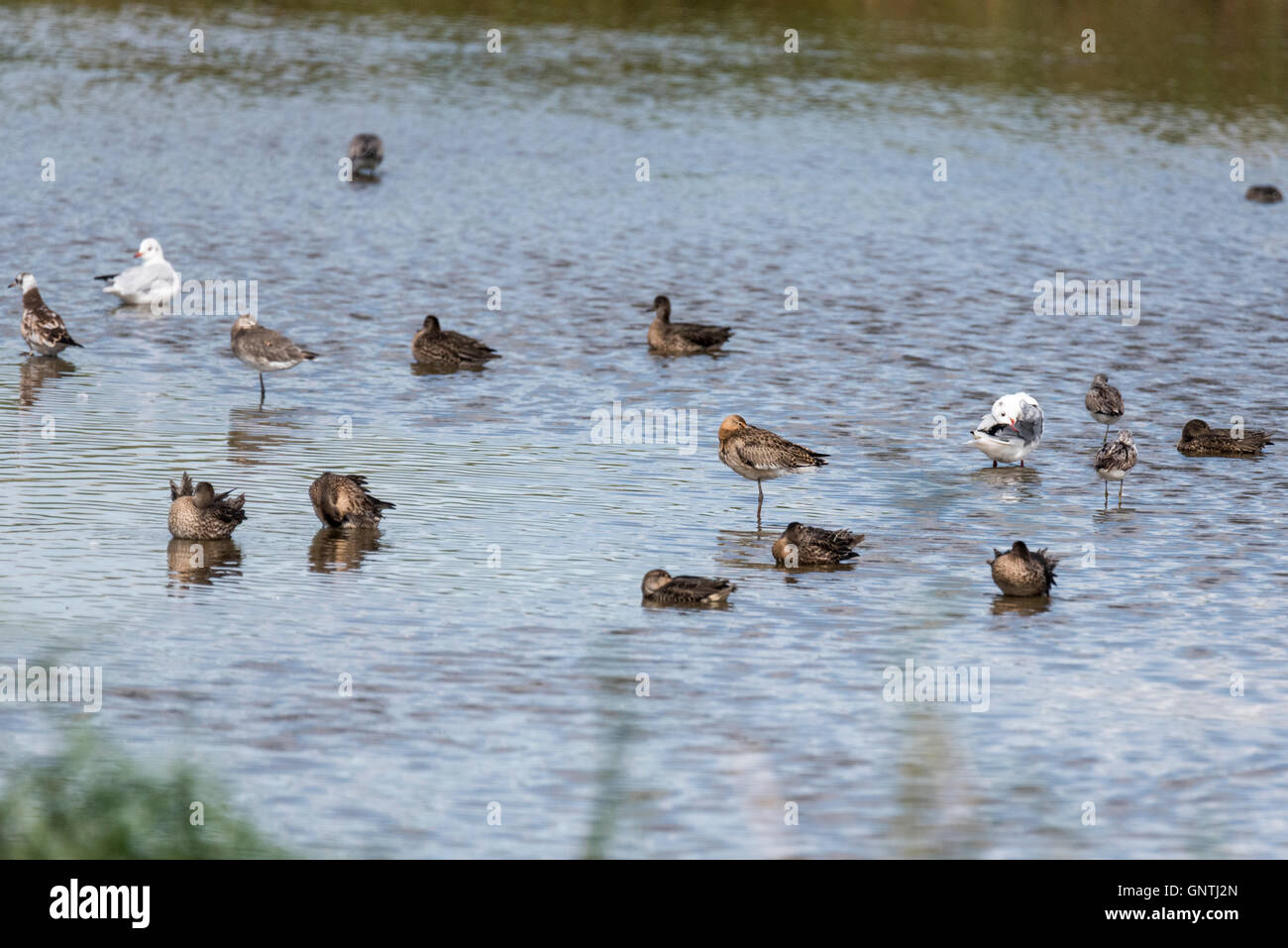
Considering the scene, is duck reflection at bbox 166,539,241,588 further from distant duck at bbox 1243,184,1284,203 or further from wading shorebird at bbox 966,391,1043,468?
distant duck at bbox 1243,184,1284,203

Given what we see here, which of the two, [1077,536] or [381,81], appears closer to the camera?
[1077,536]

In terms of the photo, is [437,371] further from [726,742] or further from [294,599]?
[726,742]

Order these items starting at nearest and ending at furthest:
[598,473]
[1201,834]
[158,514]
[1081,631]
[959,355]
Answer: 1. [1201,834]
2. [1081,631]
3. [158,514]
4. [598,473]
5. [959,355]

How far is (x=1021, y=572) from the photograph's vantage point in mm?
15328

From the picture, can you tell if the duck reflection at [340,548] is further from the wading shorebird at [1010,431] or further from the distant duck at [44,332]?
the distant duck at [44,332]

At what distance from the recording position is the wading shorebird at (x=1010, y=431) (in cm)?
2034

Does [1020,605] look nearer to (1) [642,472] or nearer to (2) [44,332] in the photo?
(1) [642,472]

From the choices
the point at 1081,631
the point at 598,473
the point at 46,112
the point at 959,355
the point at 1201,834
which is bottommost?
the point at 1201,834

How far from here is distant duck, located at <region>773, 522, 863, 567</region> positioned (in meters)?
16.1

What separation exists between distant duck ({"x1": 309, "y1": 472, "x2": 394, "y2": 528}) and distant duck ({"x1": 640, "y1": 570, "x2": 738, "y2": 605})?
3129mm

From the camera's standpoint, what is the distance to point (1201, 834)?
1093 cm

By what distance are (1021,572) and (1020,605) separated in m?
0.31

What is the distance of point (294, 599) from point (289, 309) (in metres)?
13.5
